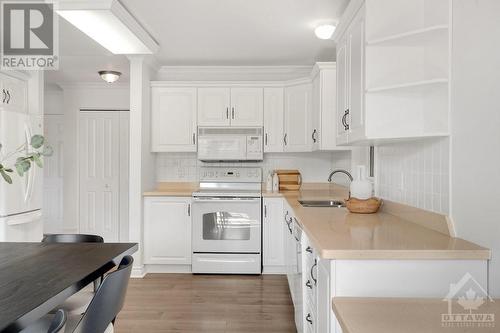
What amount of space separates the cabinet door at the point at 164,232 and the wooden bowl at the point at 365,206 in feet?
6.72

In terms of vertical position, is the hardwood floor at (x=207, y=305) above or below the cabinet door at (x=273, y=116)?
below

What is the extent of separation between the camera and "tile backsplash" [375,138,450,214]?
1632 millimetres

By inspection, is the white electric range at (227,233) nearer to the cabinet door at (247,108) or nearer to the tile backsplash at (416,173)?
the cabinet door at (247,108)

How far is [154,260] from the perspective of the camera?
3836mm

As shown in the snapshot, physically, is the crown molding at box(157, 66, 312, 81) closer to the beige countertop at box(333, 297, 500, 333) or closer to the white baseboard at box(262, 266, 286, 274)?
the white baseboard at box(262, 266, 286, 274)

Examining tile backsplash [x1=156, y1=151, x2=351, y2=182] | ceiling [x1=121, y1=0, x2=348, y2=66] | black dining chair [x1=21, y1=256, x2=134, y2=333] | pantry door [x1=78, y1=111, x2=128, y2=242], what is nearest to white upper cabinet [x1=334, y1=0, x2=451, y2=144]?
ceiling [x1=121, y1=0, x2=348, y2=66]

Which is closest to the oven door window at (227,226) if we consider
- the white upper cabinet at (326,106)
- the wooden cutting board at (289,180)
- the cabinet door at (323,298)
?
the wooden cutting board at (289,180)

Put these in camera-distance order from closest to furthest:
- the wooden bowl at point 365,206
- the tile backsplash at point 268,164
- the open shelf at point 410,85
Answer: the open shelf at point 410,85 < the wooden bowl at point 365,206 < the tile backsplash at point 268,164

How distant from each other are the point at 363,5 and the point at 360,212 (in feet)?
4.23

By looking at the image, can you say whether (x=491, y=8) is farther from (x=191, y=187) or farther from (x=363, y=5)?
(x=191, y=187)

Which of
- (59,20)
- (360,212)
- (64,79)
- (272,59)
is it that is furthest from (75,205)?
(360,212)

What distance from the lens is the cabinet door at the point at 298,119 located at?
400cm

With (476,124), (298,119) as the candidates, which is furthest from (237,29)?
(476,124)

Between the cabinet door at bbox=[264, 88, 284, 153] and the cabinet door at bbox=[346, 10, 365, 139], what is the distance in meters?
1.85
